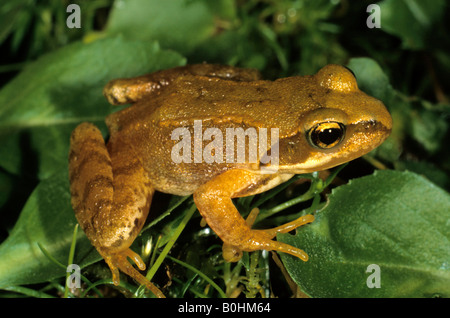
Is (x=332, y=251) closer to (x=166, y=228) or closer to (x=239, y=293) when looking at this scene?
(x=239, y=293)

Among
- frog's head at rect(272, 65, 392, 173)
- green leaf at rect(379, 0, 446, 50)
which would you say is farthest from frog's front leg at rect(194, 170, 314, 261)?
green leaf at rect(379, 0, 446, 50)

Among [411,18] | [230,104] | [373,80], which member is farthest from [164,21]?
[411,18]

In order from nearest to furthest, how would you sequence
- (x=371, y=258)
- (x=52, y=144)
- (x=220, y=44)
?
1. (x=371, y=258)
2. (x=52, y=144)
3. (x=220, y=44)

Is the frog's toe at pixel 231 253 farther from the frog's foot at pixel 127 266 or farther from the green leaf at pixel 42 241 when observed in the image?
the green leaf at pixel 42 241

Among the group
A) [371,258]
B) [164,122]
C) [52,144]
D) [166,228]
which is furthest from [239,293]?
[52,144]

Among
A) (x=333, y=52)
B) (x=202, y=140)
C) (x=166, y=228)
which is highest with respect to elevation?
(x=333, y=52)

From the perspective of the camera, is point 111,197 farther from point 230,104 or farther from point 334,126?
point 334,126

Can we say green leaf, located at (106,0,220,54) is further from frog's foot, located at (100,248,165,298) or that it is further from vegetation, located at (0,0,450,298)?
frog's foot, located at (100,248,165,298)
